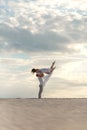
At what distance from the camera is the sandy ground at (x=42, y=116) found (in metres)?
9.68

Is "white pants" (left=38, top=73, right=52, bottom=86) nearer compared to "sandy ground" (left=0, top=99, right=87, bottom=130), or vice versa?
"sandy ground" (left=0, top=99, right=87, bottom=130)

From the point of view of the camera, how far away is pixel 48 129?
9.58 m

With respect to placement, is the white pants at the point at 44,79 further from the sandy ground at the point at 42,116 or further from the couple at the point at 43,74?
the sandy ground at the point at 42,116

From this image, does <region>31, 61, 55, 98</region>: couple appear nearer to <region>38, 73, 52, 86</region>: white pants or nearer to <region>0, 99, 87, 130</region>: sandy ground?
<region>38, 73, 52, 86</region>: white pants

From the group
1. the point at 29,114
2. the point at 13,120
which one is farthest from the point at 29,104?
the point at 13,120

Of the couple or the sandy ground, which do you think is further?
the couple

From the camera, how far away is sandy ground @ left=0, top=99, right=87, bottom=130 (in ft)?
31.8

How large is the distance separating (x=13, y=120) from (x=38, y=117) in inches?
37.6

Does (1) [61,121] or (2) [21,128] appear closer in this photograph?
(2) [21,128]

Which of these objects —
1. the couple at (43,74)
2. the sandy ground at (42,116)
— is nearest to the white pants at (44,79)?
the couple at (43,74)

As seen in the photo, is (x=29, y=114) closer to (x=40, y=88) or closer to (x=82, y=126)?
(x=82, y=126)

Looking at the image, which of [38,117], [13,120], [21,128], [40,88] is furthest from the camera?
[40,88]

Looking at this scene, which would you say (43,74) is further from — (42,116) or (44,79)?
(42,116)

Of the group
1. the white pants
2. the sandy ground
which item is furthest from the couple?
the sandy ground
